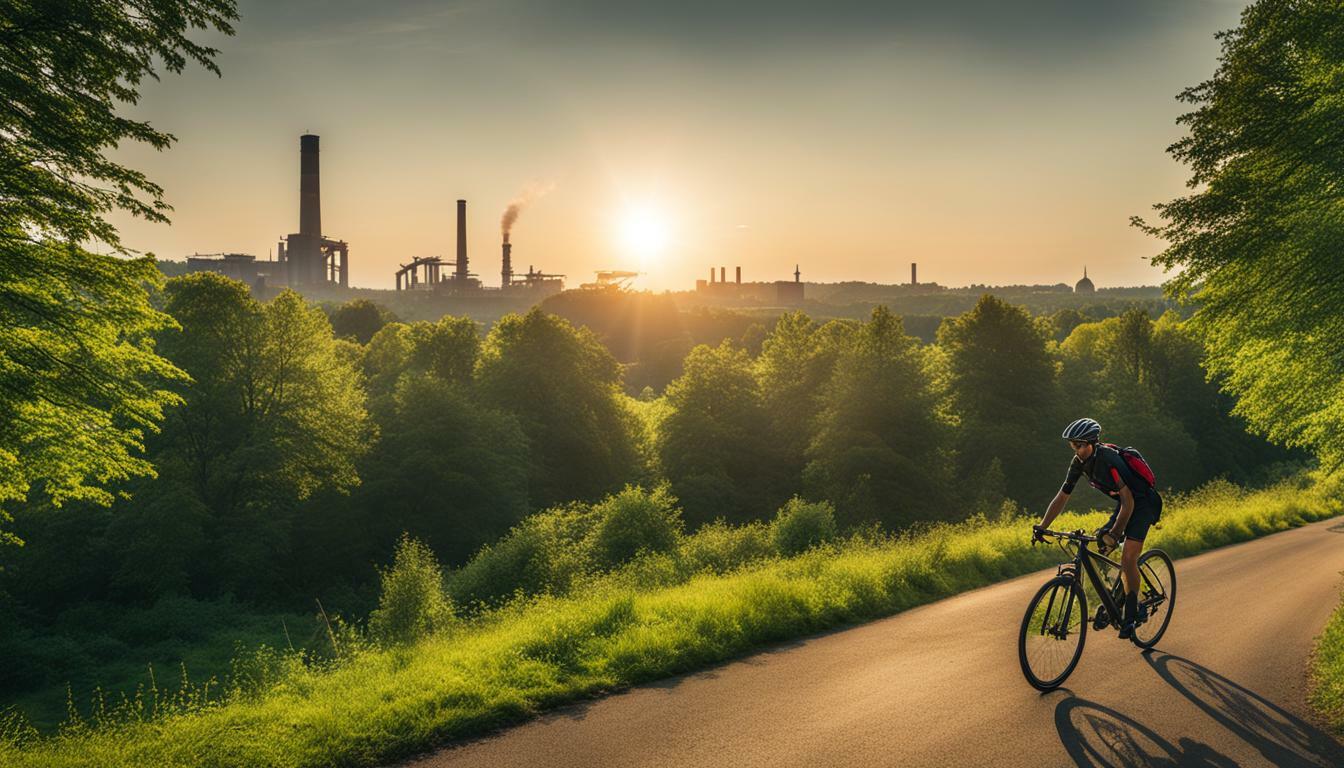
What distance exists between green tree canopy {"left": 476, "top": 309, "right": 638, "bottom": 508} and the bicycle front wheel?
122ft

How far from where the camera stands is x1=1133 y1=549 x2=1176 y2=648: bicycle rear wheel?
950 centimetres

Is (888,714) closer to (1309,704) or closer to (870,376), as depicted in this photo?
(1309,704)

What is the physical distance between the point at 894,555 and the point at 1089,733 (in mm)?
8162

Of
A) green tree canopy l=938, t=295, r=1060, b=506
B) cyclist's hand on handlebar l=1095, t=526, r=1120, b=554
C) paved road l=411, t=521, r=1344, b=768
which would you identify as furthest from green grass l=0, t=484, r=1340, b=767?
green tree canopy l=938, t=295, r=1060, b=506

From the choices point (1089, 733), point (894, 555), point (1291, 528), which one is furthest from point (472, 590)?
point (1291, 528)

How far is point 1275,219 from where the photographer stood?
14.7 metres

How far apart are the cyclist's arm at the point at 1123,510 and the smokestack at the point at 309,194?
131 m

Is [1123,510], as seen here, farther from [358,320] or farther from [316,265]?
[316,265]

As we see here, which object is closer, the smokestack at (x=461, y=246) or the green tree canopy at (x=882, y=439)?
the green tree canopy at (x=882, y=439)

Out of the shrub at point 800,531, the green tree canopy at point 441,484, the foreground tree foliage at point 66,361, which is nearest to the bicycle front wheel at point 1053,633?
the foreground tree foliage at point 66,361

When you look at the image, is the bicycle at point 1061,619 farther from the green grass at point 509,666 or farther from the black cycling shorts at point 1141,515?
the green grass at point 509,666

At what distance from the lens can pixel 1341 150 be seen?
43.7 ft

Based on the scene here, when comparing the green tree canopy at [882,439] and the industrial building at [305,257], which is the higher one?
the industrial building at [305,257]

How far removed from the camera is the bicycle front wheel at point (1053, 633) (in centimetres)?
834
